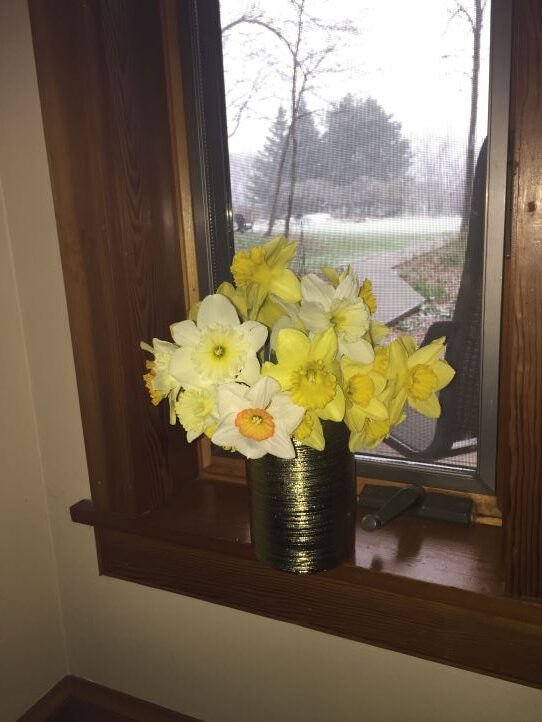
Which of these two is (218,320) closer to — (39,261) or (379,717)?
(39,261)

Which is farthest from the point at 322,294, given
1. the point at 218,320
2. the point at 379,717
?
the point at 379,717

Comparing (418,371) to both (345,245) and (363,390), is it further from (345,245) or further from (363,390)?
(345,245)

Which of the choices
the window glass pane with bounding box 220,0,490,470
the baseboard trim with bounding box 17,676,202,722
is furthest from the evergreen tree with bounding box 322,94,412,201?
the baseboard trim with bounding box 17,676,202,722

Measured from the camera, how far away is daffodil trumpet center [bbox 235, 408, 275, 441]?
708 millimetres

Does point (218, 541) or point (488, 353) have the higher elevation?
point (488, 353)

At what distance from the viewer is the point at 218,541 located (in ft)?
3.36

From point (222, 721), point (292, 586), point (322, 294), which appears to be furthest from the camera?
point (222, 721)

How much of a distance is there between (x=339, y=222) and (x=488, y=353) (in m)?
0.34

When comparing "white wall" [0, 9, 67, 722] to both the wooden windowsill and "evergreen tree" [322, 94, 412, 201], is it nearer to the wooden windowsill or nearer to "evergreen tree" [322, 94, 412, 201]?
the wooden windowsill

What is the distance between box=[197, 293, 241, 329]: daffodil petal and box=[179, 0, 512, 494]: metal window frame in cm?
42

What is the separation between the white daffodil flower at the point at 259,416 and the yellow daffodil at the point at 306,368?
2 centimetres

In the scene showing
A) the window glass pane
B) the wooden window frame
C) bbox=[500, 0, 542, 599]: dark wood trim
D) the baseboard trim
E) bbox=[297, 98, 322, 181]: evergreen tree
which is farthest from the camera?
the baseboard trim

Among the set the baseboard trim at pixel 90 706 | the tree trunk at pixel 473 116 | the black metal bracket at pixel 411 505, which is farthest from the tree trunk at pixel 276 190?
the baseboard trim at pixel 90 706

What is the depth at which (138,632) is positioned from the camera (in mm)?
1222
